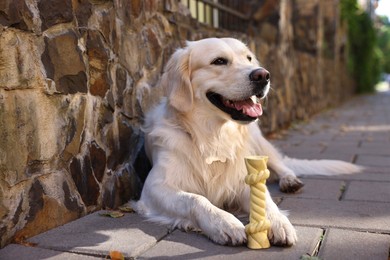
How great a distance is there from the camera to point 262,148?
3.64 metres

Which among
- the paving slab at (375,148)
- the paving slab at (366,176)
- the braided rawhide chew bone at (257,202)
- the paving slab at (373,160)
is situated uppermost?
the braided rawhide chew bone at (257,202)

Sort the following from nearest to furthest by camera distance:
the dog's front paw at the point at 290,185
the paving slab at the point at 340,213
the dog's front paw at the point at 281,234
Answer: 1. the dog's front paw at the point at 281,234
2. the paving slab at the point at 340,213
3. the dog's front paw at the point at 290,185

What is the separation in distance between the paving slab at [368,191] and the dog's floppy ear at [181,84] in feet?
4.17

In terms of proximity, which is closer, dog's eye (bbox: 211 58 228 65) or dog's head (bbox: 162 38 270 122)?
dog's head (bbox: 162 38 270 122)

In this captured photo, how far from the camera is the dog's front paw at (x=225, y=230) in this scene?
7.29 feet

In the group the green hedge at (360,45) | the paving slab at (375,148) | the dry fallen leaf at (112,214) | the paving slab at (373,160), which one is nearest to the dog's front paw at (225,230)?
the dry fallen leaf at (112,214)

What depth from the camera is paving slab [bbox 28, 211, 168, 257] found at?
2.22m

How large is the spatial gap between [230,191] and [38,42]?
4.72ft

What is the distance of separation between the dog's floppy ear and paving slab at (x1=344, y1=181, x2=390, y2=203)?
1.27 metres

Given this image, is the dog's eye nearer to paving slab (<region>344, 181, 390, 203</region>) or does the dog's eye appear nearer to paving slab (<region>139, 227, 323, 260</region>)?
paving slab (<region>139, 227, 323, 260</region>)

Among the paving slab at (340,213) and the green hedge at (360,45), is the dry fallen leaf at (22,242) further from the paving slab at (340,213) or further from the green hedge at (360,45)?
the green hedge at (360,45)

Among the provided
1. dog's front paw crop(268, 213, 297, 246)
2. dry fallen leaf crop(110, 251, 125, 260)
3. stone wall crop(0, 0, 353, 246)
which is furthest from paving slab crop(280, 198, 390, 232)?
stone wall crop(0, 0, 353, 246)

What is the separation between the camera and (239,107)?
284cm

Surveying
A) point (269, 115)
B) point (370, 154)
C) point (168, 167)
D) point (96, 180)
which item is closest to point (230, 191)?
point (168, 167)
